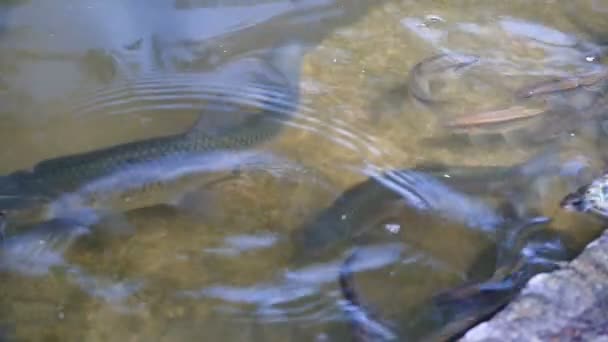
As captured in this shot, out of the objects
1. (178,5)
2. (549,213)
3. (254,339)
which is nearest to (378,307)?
(254,339)

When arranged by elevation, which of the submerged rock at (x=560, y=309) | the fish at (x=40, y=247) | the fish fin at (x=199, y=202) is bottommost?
the fish at (x=40, y=247)

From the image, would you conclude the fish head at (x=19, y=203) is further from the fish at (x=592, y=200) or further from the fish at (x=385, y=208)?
the fish at (x=592, y=200)

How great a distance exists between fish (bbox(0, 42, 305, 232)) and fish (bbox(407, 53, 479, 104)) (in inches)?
27.1

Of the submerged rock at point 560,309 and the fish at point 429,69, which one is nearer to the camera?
the submerged rock at point 560,309

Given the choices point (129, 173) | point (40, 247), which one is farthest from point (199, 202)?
point (40, 247)

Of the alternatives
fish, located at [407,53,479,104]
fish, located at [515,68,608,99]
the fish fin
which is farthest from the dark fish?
fish, located at [515,68,608,99]

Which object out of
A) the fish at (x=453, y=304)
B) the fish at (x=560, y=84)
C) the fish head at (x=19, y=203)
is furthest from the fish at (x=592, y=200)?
the fish head at (x=19, y=203)

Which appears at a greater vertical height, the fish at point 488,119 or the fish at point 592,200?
the fish at point 488,119

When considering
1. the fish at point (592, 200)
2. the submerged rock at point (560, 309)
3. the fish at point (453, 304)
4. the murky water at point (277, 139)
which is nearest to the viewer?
the submerged rock at point (560, 309)

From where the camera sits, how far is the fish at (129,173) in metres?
2.97

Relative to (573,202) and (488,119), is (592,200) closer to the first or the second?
(573,202)

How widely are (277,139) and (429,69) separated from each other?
923 millimetres

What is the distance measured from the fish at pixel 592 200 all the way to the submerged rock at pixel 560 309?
51 centimetres

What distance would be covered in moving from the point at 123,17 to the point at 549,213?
2.42 m
